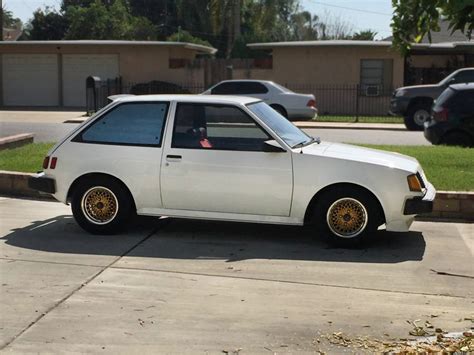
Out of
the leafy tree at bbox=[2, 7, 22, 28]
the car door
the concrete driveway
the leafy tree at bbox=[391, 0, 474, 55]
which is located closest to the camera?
the leafy tree at bbox=[391, 0, 474, 55]

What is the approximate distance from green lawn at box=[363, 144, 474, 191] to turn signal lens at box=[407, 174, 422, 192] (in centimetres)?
195

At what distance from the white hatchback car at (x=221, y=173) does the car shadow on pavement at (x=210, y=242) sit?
0.25m

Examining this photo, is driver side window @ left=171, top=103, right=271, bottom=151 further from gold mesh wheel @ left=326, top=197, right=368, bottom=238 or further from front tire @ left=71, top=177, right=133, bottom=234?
gold mesh wheel @ left=326, top=197, right=368, bottom=238

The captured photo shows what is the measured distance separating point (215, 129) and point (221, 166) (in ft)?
1.51

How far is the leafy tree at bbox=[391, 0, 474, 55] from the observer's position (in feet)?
13.4

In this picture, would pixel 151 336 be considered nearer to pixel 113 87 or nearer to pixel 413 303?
pixel 413 303

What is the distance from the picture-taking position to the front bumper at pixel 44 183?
789 centimetres

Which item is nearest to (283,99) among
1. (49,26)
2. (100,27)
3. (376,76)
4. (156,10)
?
(376,76)

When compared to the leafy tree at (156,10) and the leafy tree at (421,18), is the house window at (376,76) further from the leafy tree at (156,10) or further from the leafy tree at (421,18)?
the leafy tree at (156,10)

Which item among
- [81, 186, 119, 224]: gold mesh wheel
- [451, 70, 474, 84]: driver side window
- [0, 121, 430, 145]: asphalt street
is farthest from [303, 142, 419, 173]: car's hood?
[451, 70, 474, 84]: driver side window

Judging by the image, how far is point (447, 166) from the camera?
1081 cm

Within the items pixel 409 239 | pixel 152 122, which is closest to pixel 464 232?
pixel 409 239

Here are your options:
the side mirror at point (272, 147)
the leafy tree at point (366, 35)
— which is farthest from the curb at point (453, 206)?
the leafy tree at point (366, 35)

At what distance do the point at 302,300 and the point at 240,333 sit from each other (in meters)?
0.90
